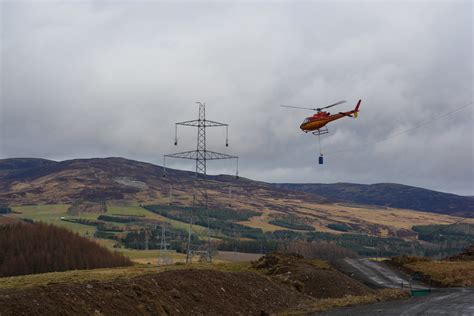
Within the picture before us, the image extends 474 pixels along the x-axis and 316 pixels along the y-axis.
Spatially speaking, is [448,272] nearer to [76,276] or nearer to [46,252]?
[76,276]

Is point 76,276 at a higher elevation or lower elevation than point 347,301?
higher

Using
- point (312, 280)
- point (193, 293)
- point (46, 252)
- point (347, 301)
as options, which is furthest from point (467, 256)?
point (46, 252)

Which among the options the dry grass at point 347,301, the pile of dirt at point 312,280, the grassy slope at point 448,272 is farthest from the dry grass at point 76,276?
the grassy slope at point 448,272

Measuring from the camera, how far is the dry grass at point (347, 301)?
4209 cm

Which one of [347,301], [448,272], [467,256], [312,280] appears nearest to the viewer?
[347,301]

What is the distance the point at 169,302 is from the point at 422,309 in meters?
18.6

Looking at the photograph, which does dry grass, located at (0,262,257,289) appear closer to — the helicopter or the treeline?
the helicopter

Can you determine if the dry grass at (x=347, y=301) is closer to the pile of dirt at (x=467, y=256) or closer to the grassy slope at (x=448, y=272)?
the grassy slope at (x=448, y=272)

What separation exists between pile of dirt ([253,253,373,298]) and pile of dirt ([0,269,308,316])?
2.34 m

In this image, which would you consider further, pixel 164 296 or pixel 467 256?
pixel 467 256

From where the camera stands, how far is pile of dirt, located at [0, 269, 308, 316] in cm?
2919

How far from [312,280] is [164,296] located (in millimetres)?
21314

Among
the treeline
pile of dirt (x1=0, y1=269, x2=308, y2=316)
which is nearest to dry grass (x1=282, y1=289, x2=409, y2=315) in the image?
pile of dirt (x1=0, y1=269, x2=308, y2=316)

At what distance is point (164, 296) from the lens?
3669cm
